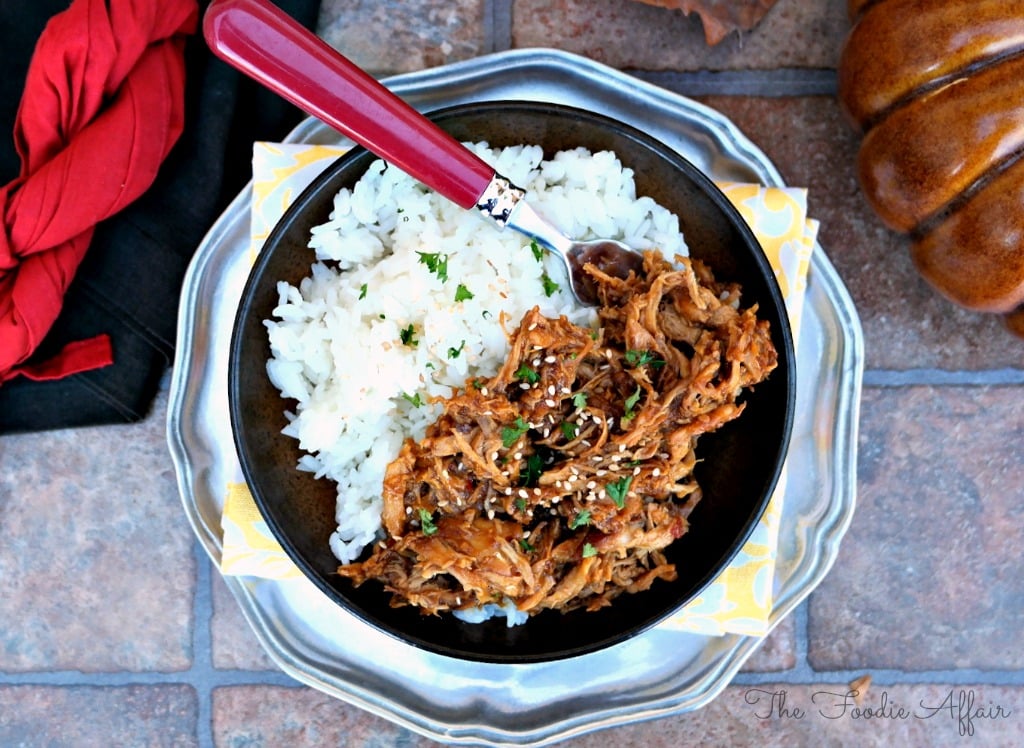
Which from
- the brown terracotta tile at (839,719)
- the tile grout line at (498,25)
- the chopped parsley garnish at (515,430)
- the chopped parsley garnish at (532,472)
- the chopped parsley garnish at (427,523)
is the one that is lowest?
the brown terracotta tile at (839,719)

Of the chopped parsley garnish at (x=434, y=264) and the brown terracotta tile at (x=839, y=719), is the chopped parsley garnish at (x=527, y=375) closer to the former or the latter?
the chopped parsley garnish at (x=434, y=264)

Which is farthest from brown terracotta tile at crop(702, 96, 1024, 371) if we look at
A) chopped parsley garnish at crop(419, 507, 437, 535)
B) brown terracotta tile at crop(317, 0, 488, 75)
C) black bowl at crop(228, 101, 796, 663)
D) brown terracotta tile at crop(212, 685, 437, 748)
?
brown terracotta tile at crop(212, 685, 437, 748)

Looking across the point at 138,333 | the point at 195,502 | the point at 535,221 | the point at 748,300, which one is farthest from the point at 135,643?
the point at 748,300

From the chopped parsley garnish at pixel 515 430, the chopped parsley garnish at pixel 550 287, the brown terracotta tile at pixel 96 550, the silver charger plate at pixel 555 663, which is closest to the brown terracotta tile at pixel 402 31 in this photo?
the silver charger plate at pixel 555 663

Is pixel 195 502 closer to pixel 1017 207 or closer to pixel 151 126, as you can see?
pixel 151 126

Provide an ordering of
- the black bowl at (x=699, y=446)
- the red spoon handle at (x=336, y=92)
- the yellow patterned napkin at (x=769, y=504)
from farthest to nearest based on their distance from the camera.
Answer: the yellow patterned napkin at (x=769, y=504), the black bowl at (x=699, y=446), the red spoon handle at (x=336, y=92)

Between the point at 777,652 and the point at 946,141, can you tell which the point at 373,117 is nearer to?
the point at 946,141
